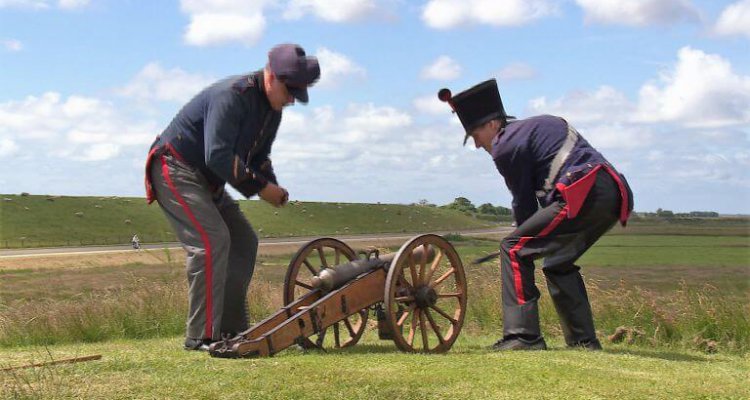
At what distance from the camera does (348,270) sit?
21.5 ft

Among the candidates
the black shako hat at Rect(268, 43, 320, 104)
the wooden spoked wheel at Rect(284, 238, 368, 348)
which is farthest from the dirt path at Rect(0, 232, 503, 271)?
the black shako hat at Rect(268, 43, 320, 104)

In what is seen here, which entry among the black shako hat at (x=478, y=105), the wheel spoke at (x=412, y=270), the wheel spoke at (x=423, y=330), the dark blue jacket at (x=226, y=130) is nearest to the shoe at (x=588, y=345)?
the wheel spoke at (x=423, y=330)

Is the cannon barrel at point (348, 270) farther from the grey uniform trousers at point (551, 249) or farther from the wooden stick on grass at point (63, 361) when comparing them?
the wooden stick on grass at point (63, 361)

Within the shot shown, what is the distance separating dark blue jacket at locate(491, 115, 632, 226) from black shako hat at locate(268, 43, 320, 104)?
1653 mm

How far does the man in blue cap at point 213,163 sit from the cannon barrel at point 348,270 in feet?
2.15

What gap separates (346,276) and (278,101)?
145 centimetres

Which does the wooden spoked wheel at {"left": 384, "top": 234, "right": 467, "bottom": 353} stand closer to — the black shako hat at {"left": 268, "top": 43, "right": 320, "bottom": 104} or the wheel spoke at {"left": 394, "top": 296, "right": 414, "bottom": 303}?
the wheel spoke at {"left": 394, "top": 296, "right": 414, "bottom": 303}

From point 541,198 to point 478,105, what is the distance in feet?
3.00

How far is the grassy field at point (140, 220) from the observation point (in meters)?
67.5

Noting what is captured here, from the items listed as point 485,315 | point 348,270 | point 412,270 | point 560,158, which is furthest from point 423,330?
point 485,315

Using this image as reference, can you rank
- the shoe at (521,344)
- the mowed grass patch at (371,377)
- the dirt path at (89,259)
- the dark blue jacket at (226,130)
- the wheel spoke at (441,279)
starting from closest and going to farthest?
the mowed grass patch at (371,377) → the dark blue jacket at (226,130) → the shoe at (521,344) → the wheel spoke at (441,279) → the dirt path at (89,259)

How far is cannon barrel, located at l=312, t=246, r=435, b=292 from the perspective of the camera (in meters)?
6.43

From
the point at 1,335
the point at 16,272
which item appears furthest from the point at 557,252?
the point at 16,272

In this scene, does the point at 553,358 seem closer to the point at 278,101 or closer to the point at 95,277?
the point at 278,101
